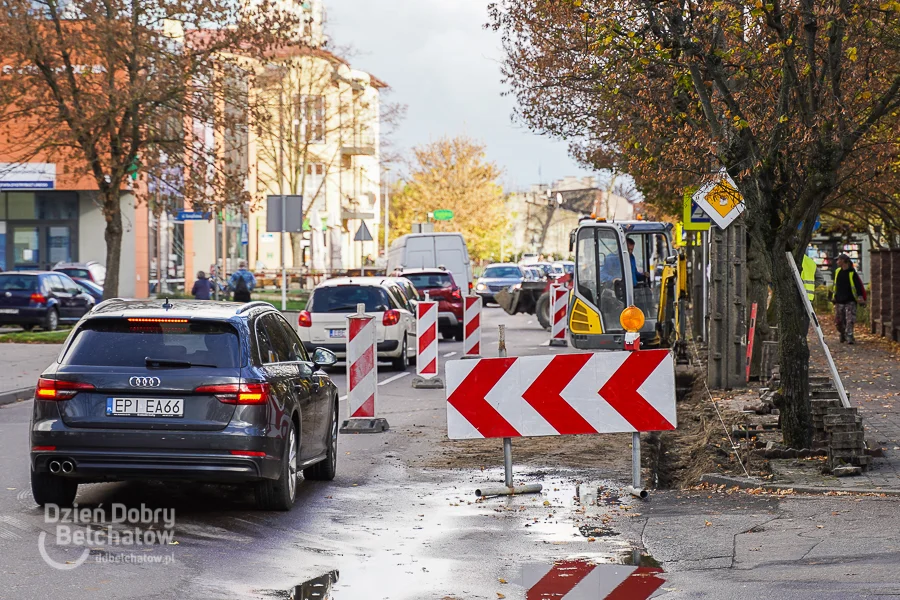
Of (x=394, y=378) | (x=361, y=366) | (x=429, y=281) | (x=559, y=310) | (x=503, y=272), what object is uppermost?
(x=503, y=272)

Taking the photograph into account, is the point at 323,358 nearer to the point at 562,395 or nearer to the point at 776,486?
the point at 562,395

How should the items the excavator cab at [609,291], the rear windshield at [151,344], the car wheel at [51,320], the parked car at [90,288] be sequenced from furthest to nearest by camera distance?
the parked car at [90,288] → the car wheel at [51,320] → the excavator cab at [609,291] → the rear windshield at [151,344]

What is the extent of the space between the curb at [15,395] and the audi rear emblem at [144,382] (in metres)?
10.3

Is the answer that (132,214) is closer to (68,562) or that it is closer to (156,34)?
(156,34)

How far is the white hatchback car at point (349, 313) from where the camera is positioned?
23797 mm

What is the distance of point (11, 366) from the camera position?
77.9 feet

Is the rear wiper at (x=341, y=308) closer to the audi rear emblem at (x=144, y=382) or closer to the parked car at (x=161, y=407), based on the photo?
the parked car at (x=161, y=407)

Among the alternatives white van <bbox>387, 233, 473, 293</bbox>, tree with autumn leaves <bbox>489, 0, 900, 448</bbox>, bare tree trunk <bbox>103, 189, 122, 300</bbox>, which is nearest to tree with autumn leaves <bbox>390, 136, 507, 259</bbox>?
white van <bbox>387, 233, 473, 293</bbox>

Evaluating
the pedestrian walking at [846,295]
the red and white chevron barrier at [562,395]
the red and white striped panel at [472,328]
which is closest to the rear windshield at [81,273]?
the red and white striped panel at [472,328]

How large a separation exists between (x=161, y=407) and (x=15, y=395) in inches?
426

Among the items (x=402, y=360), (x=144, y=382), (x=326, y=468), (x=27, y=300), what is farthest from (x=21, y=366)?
(x=144, y=382)

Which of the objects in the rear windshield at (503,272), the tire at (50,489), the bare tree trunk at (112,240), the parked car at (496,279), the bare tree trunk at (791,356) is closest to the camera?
the tire at (50,489)

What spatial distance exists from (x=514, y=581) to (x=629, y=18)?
24.4 feet

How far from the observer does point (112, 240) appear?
95.2ft
